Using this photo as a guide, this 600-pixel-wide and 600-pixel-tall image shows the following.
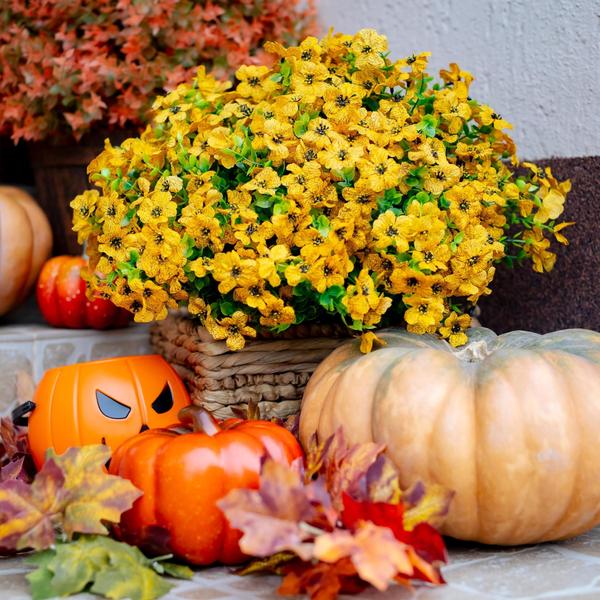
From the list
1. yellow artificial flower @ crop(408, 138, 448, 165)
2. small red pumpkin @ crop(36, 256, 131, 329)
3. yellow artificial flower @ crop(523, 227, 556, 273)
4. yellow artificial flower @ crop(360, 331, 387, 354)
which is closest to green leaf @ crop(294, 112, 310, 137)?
yellow artificial flower @ crop(408, 138, 448, 165)

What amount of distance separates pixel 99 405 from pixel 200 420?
0.36 m

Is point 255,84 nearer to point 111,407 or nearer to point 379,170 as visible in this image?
point 379,170

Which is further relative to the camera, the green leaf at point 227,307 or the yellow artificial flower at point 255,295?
the green leaf at point 227,307

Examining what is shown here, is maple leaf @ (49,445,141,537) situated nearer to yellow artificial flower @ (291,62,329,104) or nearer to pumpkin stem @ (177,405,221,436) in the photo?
pumpkin stem @ (177,405,221,436)

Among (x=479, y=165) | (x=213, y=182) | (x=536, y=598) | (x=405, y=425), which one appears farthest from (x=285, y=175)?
(x=536, y=598)

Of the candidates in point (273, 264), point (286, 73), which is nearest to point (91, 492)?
point (273, 264)

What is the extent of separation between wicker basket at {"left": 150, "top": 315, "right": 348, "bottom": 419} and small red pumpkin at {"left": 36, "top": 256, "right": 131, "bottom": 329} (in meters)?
0.52

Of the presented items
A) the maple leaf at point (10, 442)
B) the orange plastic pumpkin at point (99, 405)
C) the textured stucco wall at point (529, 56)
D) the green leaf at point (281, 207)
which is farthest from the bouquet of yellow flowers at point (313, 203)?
the maple leaf at point (10, 442)

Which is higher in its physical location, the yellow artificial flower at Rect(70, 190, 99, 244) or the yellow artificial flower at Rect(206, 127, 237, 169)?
the yellow artificial flower at Rect(206, 127, 237, 169)

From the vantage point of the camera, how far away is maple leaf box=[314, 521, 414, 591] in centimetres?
120

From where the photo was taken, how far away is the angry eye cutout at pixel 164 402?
6.24ft

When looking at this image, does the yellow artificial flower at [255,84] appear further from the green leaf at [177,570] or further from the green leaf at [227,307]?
the green leaf at [177,570]

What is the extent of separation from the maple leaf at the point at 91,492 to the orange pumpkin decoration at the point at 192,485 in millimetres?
65

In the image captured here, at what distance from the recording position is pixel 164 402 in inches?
75.6
